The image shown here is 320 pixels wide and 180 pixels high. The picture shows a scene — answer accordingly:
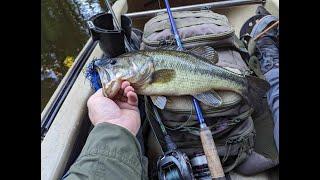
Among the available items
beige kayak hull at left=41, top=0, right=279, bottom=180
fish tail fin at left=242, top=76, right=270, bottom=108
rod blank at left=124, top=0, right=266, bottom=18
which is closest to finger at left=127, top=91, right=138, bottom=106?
beige kayak hull at left=41, top=0, right=279, bottom=180

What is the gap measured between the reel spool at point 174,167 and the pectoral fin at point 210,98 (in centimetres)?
27

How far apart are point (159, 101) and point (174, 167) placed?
0.31 meters

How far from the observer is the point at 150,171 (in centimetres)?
190

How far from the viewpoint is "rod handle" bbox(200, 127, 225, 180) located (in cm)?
165

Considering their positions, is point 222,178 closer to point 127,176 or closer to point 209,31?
point 127,176

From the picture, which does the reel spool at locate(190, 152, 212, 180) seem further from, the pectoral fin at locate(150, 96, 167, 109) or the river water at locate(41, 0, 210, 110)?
the river water at locate(41, 0, 210, 110)

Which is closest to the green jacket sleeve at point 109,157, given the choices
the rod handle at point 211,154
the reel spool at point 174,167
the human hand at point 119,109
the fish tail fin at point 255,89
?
the human hand at point 119,109

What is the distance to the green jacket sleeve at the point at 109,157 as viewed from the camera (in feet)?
4.37

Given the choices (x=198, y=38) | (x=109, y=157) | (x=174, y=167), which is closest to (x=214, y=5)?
(x=198, y=38)

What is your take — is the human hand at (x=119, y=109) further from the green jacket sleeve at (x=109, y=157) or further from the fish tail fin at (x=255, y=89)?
the fish tail fin at (x=255, y=89)

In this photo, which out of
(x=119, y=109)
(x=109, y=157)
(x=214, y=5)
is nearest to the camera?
(x=109, y=157)

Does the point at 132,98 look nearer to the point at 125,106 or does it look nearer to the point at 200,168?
the point at 125,106

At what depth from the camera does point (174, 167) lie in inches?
67.5
